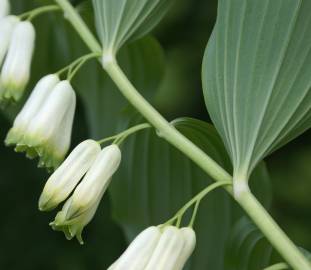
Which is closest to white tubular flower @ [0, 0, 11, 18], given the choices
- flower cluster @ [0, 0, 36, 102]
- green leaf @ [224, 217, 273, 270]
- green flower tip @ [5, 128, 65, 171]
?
flower cluster @ [0, 0, 36, 102]

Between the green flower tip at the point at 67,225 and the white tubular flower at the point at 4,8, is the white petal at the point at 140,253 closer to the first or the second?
the green flower tip at the point at 67,225

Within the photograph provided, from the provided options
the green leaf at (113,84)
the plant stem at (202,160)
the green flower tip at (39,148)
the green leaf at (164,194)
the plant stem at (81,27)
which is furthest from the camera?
the green leaf at (113,84)

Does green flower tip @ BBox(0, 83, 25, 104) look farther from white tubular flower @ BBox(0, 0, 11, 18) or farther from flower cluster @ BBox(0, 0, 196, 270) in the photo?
white tubular flower @ BBox(0, 0, 11, 18)

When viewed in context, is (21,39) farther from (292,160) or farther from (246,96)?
(292,160)

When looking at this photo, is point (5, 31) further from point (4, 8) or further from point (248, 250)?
point (248, 250)

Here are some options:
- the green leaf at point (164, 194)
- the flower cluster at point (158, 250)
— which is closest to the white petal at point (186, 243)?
the flower cluster at point (158, 250)

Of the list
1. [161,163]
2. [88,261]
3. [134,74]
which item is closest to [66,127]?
[161,163]
